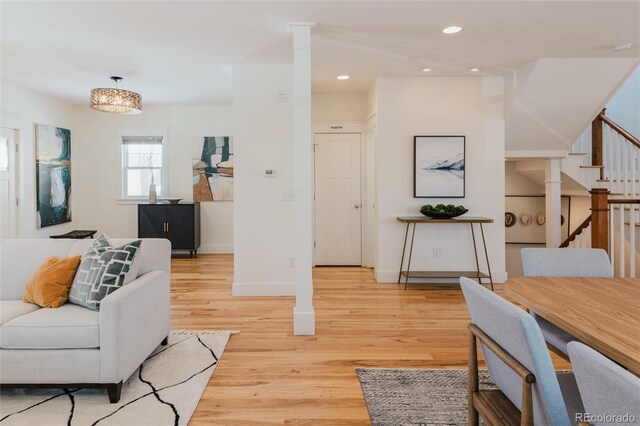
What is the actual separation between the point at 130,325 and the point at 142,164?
5.52 metres

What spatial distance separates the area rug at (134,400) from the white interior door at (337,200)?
3.45m

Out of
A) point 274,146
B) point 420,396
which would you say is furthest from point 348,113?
point 420,396

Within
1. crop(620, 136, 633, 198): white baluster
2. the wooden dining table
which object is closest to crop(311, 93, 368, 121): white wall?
crop(620, 136, 633, 198): white baluster

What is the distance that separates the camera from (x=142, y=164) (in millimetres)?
7258

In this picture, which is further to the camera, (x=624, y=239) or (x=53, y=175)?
(x=53, y=175)

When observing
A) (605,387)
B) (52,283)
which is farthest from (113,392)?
(605,387)

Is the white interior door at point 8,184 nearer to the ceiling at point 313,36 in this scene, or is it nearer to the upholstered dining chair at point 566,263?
the ceiling at point 313,36

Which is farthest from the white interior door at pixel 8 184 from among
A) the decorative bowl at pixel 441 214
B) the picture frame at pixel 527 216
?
the picture frame at pixel 527 216

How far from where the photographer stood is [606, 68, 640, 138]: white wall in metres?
5.85

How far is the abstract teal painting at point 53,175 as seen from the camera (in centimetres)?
608

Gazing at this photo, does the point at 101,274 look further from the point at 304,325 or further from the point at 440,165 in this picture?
the point at 440,165

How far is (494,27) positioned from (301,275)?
2.64m

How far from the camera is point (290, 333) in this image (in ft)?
11.1

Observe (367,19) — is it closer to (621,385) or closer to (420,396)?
(420,396)
